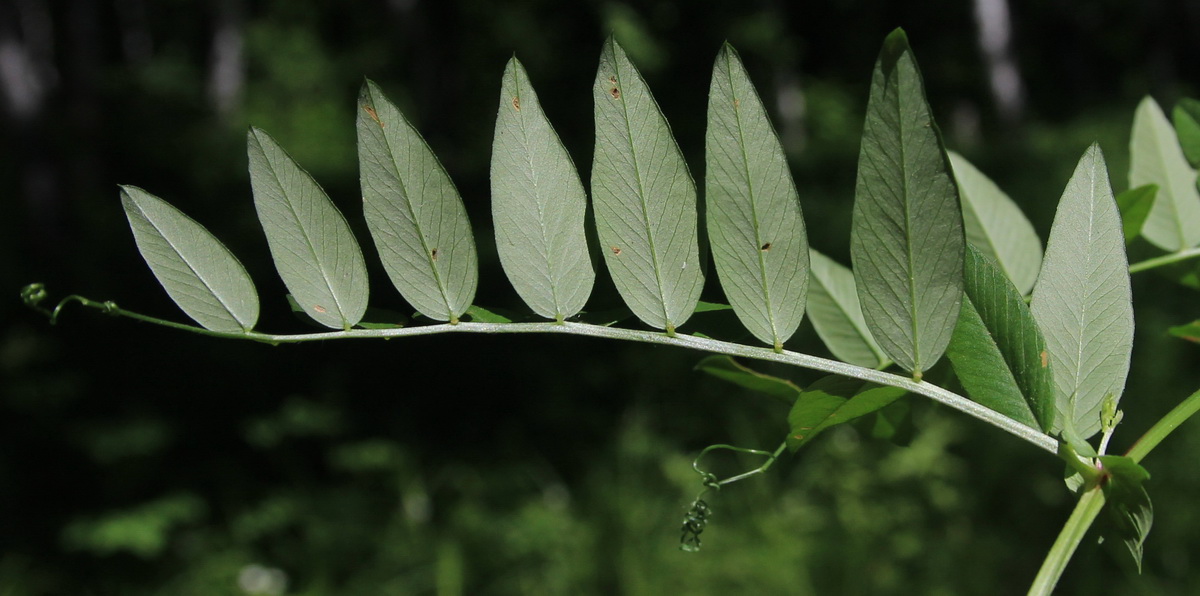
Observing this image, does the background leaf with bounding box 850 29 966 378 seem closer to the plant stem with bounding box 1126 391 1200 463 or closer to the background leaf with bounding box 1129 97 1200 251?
the plant stem with bounding box 1126 391 1200 463

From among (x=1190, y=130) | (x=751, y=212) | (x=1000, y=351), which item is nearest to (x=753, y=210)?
(x=751, y=212)

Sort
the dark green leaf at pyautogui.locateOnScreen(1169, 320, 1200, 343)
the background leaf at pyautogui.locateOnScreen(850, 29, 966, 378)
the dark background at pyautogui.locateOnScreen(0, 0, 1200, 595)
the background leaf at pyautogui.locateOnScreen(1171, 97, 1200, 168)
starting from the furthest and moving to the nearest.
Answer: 1. the dark background at pyautogui.locateOnScreen(0, 0, 1200, 595)
2. the background leaf at pyautogui.locateOnScreen(1171, 97, 1200, 168)
3. the dark green leaf at pyautogui.locateOnScreen(1169, 320, 1200, 343)
4. the background leaf at pyautogui.locateOnScreen(850, 29, 966, 378)

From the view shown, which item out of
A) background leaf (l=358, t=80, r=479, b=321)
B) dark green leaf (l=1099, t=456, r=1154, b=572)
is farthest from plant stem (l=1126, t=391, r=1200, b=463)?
background leaf (l=358, t=80, r=479, b=321)

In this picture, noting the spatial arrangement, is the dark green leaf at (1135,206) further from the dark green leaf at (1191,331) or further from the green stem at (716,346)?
the green stem at (716,346)

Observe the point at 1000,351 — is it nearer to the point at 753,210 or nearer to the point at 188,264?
the point at 753,210

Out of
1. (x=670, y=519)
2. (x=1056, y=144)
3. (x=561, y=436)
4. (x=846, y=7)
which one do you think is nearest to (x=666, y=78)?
(x=1056, y=144)
